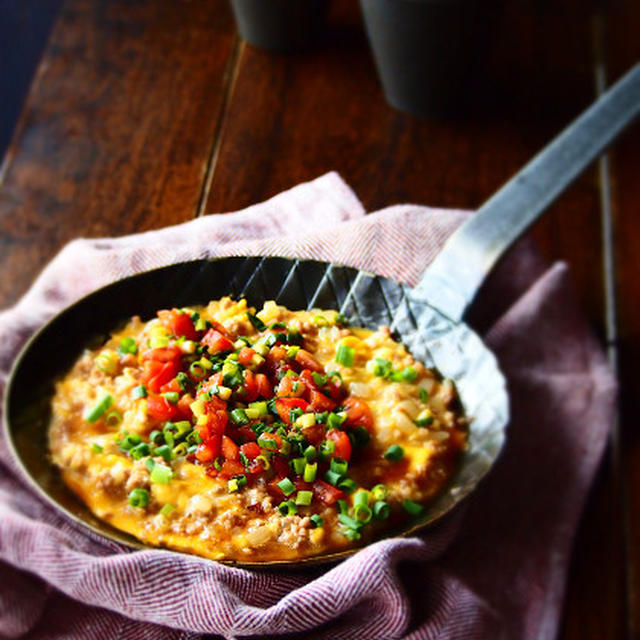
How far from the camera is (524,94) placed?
1.03 m

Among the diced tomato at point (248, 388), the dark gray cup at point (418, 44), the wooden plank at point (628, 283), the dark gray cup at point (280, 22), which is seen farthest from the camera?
the wooden plank at point (628, 283)

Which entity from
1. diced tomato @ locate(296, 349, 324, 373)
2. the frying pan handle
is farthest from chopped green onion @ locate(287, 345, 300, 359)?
the frying pan handle

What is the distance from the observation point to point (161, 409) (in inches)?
21.5

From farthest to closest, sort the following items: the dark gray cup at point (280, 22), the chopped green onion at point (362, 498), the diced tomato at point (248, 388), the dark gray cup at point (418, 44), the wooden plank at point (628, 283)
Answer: the wooden plank at point (628, 283)
the dark gray cup at point (418, 44)
the dark gray cup at point (280, 22)
the chopped green onion at point (362, 498)
the diced tomato at point (248, 388)

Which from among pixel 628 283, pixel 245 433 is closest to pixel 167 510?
pixel 245 433

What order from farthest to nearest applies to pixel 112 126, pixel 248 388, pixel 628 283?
pixel 628 283 < pixel 112 126 < pixel 248 388

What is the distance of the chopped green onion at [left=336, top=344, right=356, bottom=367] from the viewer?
58cm

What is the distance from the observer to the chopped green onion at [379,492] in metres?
0.63

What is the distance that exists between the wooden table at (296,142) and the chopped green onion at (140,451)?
137 millimetres

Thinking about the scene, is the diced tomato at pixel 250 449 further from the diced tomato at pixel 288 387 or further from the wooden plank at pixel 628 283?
the wooden plank at pixel 628 283

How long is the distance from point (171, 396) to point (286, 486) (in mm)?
81

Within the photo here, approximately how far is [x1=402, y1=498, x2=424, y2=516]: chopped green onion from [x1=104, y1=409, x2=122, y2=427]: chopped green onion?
0.20 m

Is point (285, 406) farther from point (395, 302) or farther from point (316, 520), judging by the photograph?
point (395, 302)

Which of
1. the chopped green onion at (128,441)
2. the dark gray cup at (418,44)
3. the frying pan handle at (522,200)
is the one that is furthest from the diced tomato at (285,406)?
the dark gray cup at (418,44)
